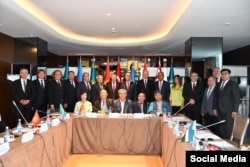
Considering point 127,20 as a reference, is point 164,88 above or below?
below

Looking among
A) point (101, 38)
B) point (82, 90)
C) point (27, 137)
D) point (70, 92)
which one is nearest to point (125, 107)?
point (82, 90)

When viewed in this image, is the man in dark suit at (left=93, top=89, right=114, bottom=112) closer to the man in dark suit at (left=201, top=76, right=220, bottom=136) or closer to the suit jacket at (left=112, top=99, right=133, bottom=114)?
the suit jacket at (left=112, top=99, right=133, bottom=114)

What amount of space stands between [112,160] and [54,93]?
223 cm

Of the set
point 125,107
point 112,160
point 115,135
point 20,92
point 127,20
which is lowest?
point 112,160

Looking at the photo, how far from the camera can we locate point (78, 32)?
21.9ft

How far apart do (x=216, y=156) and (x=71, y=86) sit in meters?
4.26

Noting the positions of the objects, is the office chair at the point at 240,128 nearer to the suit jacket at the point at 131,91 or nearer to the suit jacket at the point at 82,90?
the suit jacket at the point at 131,91

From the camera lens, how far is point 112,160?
Result: 12.8ft

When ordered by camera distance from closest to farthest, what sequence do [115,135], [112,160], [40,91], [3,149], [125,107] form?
[3,149]
[112,160]
[115,135]
[125,107]
[40,91]

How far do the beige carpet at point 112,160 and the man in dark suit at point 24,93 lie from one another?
1.62 meters

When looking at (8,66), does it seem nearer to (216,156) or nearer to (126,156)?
(126,156)

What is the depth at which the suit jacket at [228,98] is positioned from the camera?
4207mm

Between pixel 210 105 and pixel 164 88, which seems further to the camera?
pixel 164 88

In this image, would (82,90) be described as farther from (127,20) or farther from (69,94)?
(127,20)
